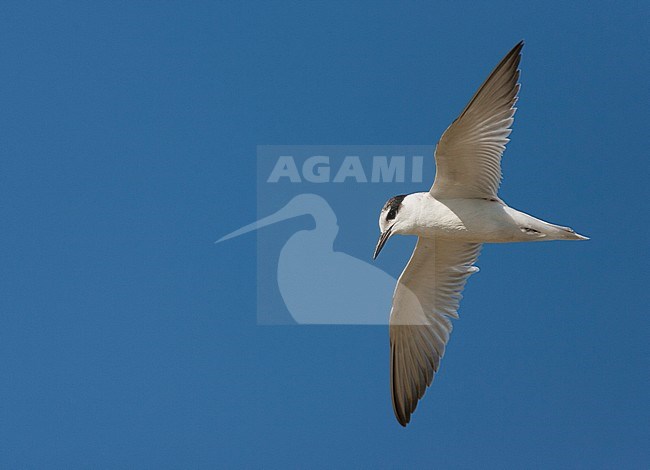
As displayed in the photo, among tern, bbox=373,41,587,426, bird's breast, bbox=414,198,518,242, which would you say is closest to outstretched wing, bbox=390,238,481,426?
tern, bbox=373,41,587,426

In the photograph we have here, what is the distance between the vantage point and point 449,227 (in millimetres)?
3025

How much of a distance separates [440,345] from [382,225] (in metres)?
0.67

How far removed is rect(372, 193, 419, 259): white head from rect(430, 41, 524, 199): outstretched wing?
0.12 meters

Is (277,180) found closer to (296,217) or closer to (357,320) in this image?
(296,217)

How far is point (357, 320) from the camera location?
3402mm

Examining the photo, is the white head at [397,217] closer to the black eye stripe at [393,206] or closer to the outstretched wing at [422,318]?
the black eye stripe at [393,206]

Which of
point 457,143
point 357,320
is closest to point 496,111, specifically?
point 457,143

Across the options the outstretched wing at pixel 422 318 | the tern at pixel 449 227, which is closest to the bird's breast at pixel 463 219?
the tern at pixel 449 227

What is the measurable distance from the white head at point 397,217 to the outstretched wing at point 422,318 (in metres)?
0.39

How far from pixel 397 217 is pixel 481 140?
396 mm

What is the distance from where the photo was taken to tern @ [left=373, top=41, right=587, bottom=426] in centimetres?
286

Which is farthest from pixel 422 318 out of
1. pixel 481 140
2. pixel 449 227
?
pixel 481 140

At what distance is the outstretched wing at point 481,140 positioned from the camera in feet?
9.23

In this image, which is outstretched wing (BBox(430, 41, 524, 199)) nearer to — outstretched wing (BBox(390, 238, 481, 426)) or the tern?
the tern
